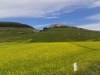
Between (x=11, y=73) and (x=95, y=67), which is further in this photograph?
(x=95, y=67)

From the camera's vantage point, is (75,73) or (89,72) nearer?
(75,73)

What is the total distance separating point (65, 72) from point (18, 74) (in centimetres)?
353

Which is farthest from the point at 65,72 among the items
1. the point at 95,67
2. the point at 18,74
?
the point at 95,67

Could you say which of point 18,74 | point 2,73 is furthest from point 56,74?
A: point 2,73

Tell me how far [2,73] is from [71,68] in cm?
567

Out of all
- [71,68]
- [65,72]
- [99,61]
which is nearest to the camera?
[65,72]

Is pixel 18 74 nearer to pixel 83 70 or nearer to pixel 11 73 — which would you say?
pixel 11 73

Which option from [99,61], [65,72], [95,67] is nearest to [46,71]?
[65,72]

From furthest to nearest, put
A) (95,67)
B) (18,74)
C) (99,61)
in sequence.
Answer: (99,61)
(95,67)
(18,74)

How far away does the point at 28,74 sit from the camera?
Answer: 16188 mm

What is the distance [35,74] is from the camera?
16281mm

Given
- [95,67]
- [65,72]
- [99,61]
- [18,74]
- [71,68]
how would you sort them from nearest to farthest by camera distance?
1. [18,74]
2. [65,72]
3. [71,68]
4. [95,67]
5. [99,61]

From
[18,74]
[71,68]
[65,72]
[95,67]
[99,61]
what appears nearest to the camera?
[18,74]

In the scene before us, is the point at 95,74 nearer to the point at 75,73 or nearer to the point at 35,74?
the point at 75,73
